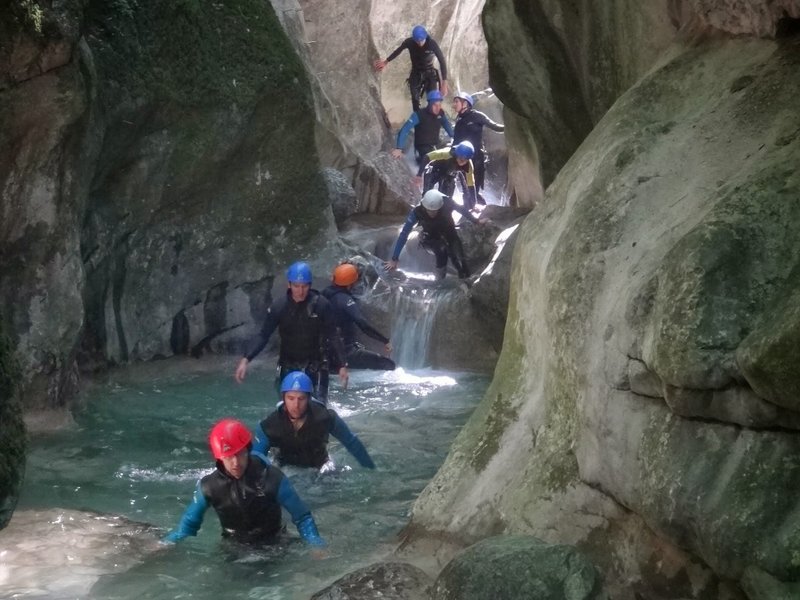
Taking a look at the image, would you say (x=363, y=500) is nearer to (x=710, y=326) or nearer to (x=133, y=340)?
(x=710, y=326)

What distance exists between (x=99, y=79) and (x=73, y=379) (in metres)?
3.22

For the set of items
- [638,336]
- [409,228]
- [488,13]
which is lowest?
[638,336]

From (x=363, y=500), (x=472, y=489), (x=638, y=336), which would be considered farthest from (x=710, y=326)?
(x=363, y=500)

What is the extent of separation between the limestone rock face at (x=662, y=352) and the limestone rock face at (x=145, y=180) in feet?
17.0

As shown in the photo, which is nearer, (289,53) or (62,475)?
(62,475)

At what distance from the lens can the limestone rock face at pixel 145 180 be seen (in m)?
9.88

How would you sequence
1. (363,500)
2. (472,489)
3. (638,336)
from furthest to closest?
(363,500)
(472,489)
(638,336)

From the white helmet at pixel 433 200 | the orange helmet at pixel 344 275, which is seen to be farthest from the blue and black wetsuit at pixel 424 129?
the orange helmet at pixel 344 275

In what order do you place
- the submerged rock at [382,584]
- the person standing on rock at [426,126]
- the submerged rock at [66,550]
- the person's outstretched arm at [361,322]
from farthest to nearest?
the person standing on rock at [426,126] → the person's outstretched arm at [361,322] → the submerged rock at [66,550] → the submerged rock at [382,584]

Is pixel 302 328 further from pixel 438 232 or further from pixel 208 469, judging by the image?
pixel 438 232

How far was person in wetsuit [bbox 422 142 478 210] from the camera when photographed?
641 inches

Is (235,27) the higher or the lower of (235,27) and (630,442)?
the higher

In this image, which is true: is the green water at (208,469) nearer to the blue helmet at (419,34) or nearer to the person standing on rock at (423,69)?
the person standing on rock at (423,69)

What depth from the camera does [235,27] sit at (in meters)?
13.3
